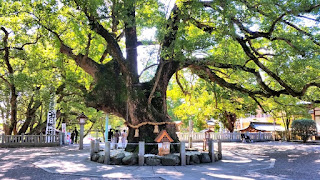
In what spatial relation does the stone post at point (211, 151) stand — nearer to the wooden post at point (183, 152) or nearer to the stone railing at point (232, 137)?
the wooden post at point (183, 152)

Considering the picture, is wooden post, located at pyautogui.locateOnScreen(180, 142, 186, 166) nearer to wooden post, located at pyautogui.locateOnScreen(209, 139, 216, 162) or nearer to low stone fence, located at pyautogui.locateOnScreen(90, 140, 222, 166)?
low stone fence, located at pyautogui.locateOnScreen(90, 140, 222, 166)

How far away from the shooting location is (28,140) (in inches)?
739

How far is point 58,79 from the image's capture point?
19.1 metres

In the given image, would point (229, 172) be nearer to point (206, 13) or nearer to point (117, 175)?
point (117, 175)

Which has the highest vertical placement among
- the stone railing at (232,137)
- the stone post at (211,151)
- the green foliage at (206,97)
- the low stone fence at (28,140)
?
the green foliage at (206,97)

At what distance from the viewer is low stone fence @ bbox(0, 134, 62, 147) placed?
18.0 m

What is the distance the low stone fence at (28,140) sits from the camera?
18.0 metres

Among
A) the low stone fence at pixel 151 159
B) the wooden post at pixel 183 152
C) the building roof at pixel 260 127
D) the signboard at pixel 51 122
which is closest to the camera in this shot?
the low stone fence at pixel 151 159

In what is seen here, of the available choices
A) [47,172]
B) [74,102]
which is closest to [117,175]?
[47,172]

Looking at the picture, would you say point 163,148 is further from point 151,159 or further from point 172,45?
point 172,45

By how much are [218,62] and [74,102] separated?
1375 centimetres

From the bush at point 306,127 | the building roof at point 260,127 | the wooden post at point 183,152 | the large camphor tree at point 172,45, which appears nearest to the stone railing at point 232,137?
the building roof at point 260,127

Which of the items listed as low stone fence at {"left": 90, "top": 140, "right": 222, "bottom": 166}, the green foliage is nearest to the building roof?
the green foliage

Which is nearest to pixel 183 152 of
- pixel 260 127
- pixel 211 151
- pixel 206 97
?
pixel 211 151
